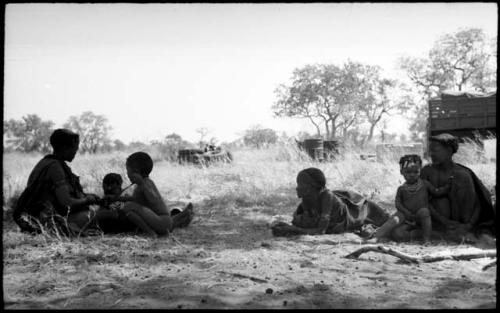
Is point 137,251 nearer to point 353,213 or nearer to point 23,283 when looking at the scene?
point 23,283

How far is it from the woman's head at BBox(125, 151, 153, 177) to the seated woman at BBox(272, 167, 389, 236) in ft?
5.57

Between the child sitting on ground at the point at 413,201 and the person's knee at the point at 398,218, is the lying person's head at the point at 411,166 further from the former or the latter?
the person's knee at the point at 398,218

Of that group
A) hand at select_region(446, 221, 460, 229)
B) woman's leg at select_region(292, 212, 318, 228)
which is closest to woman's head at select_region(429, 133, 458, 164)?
hand at select_region(446, 221, 460, 229)

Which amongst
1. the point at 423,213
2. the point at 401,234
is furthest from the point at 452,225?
the point at 401,234

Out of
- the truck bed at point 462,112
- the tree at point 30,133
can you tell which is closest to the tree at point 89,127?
the tree at point 30,133

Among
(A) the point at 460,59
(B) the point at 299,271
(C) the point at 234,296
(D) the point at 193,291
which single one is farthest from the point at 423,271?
(A) the point at 460,59

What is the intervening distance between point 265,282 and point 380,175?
6.59 m

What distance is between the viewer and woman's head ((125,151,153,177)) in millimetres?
5422

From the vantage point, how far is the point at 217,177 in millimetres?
11125

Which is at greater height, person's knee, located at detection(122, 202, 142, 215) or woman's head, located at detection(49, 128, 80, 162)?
woman's head, located at detection(49, 128, 80, 162)

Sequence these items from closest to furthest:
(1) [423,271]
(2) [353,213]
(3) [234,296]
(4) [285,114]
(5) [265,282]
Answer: (3) [234,296], (5) [265,282], (1) [423,271], (2) [353,213], (4) [285,114]

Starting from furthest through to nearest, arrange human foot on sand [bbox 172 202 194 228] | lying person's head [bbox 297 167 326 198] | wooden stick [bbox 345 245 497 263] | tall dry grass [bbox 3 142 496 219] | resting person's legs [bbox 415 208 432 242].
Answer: tall dry grass [bbox 3 142 496 219]
human foot on sand [bbox 172 202 194 228]
lying person's head [bbox 297 167 326 198]
resting person's legs [bbox 415 208 432 242]
wooden stick [bbox 345 245 497 263]

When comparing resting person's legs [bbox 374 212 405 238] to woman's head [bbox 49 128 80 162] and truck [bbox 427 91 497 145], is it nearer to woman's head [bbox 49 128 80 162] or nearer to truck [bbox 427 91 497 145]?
woman's head [bbox 49 128 80 162]

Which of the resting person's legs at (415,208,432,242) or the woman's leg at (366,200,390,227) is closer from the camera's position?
the resting person's legs at (415,208,432,242)
